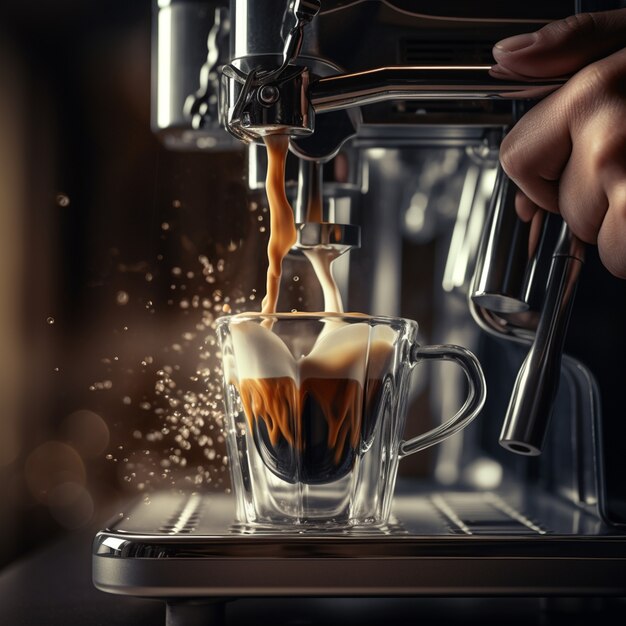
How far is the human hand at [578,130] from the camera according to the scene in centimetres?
42

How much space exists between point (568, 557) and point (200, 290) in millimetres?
366

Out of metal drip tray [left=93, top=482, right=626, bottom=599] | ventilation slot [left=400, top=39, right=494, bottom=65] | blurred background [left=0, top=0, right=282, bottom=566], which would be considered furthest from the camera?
blurred background [left=0, top=0, right=282, bottom=566]

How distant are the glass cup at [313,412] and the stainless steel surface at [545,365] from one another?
0.07 metres

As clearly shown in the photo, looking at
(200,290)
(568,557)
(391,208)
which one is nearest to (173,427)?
(200,290)

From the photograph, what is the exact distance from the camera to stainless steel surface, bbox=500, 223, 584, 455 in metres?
0.45

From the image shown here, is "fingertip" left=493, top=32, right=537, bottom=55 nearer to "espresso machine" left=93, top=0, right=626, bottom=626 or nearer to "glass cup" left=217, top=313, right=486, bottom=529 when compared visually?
"espresso machine" left=93, top=0, right=626, bottom=626

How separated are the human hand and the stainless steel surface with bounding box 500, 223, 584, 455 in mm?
18

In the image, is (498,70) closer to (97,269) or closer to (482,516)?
(482,516)

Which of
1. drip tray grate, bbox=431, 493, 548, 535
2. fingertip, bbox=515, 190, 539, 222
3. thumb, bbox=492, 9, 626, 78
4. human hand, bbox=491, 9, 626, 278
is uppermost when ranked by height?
thumb, bbox=492, 9, 626, 78

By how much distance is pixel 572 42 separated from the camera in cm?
44

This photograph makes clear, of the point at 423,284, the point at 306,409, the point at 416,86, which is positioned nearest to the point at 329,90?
the point at 416,86

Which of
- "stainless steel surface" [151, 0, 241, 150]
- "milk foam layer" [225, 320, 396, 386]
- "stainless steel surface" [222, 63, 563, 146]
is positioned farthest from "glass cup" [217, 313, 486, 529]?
"stainless steel surface" [151, 0, 241, 150]

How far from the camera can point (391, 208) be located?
706 mm

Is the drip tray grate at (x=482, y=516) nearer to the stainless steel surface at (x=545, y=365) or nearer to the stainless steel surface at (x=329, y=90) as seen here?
the stainless steel surface at (x=545, y=365)
